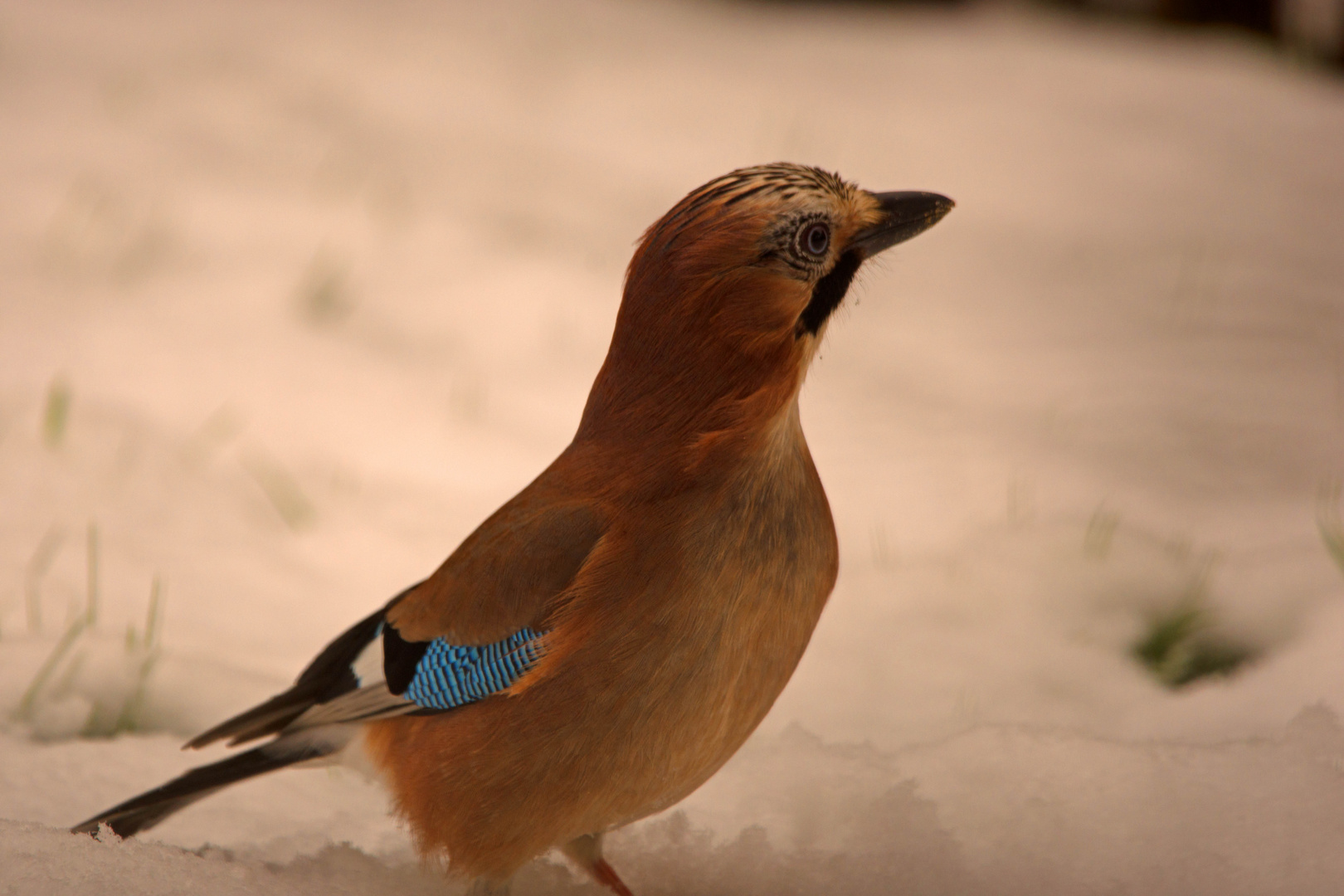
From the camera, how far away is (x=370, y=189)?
562 centimetres

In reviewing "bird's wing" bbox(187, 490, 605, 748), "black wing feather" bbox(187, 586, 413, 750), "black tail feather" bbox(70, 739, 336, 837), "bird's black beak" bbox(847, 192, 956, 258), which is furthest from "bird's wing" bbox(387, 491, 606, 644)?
"bird's black beak" bbox(847, 192, 956, 258)

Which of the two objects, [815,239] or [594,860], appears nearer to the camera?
[815,239]

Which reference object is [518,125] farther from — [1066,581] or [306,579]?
[1066,581]

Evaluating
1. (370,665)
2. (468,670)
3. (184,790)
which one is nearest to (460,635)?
(468,670)

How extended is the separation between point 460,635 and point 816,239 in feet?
2.92

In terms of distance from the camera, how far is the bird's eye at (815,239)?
6.43ft

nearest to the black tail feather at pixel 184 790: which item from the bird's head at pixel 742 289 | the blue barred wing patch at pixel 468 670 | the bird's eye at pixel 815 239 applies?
the blue barred wing patch at pixel 468 670

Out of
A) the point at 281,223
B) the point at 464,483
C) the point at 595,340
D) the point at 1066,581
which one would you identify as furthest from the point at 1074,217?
the point at 281,223

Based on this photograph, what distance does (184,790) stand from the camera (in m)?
2.20

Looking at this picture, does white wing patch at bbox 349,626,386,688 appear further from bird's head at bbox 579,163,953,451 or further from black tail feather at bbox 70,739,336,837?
bird's head at bbox 579,163,953,451

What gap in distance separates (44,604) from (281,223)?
264cm

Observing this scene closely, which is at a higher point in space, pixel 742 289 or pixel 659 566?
pixel 742 289

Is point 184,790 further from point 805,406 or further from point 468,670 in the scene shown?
point 805,406

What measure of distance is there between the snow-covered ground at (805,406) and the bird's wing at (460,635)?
0.93 feet
